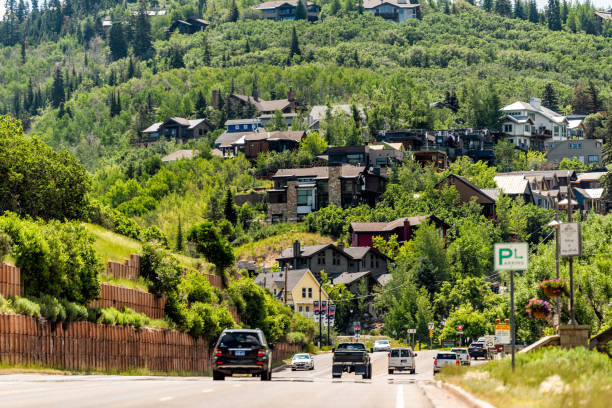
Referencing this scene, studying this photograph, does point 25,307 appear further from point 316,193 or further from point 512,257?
point 316,193

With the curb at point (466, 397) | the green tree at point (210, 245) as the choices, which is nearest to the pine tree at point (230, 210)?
the green tree at point (210, 245)

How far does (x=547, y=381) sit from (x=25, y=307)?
23980 millimetres

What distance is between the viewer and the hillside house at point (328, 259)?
136 meters

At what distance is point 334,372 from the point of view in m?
54.4

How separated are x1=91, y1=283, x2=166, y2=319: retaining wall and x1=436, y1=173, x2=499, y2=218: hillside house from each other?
336ft

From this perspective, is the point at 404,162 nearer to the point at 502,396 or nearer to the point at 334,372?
the point at 334,372

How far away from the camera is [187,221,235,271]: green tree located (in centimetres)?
7219

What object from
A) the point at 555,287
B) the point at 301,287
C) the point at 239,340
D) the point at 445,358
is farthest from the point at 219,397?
the point at 301,287

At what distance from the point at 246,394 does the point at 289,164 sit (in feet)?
477

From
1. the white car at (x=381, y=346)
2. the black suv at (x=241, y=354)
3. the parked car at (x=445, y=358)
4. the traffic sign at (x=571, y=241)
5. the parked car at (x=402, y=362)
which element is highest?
the traffic sign at (x=571, y=241)

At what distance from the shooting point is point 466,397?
864 inches

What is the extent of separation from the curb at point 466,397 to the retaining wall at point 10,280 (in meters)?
19.5

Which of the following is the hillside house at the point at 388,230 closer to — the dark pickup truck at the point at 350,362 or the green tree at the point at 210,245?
the green tree at the point at 210,245

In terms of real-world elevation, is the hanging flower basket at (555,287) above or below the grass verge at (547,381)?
above
